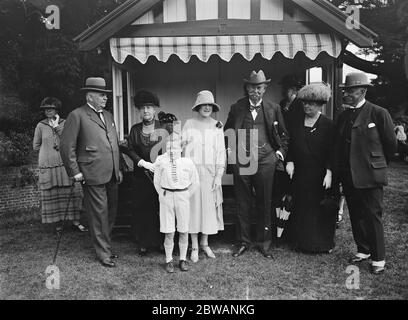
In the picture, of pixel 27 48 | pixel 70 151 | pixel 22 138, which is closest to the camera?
pixel 70 151

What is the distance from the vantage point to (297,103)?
18.4ft

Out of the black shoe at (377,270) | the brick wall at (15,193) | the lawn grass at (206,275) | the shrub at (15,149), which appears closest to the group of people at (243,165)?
the black shoe at (377,270)

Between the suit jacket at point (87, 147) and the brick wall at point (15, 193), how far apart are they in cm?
411

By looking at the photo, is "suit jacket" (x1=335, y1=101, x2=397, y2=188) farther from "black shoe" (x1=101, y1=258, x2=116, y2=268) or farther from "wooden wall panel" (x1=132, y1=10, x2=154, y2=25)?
"wooden wall panel" (x1=132, y1=10, x2=154, y2=25)

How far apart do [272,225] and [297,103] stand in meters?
1.71

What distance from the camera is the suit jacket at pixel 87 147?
189 inches

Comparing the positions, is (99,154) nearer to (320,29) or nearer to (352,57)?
(320,29)

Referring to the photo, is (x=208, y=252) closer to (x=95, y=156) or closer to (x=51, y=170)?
(x=95, y=156)

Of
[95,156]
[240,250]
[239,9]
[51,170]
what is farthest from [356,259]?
[51,170]

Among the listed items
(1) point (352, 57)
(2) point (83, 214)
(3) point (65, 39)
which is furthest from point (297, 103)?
(1) point (352, 57)

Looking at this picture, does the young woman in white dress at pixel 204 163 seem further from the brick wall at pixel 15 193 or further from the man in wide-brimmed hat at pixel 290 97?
the brick wall at pixel 15 193

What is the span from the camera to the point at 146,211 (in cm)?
535

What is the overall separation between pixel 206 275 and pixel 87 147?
1995 mm

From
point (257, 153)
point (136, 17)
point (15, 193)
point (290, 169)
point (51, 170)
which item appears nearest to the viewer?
point (257, 153)
